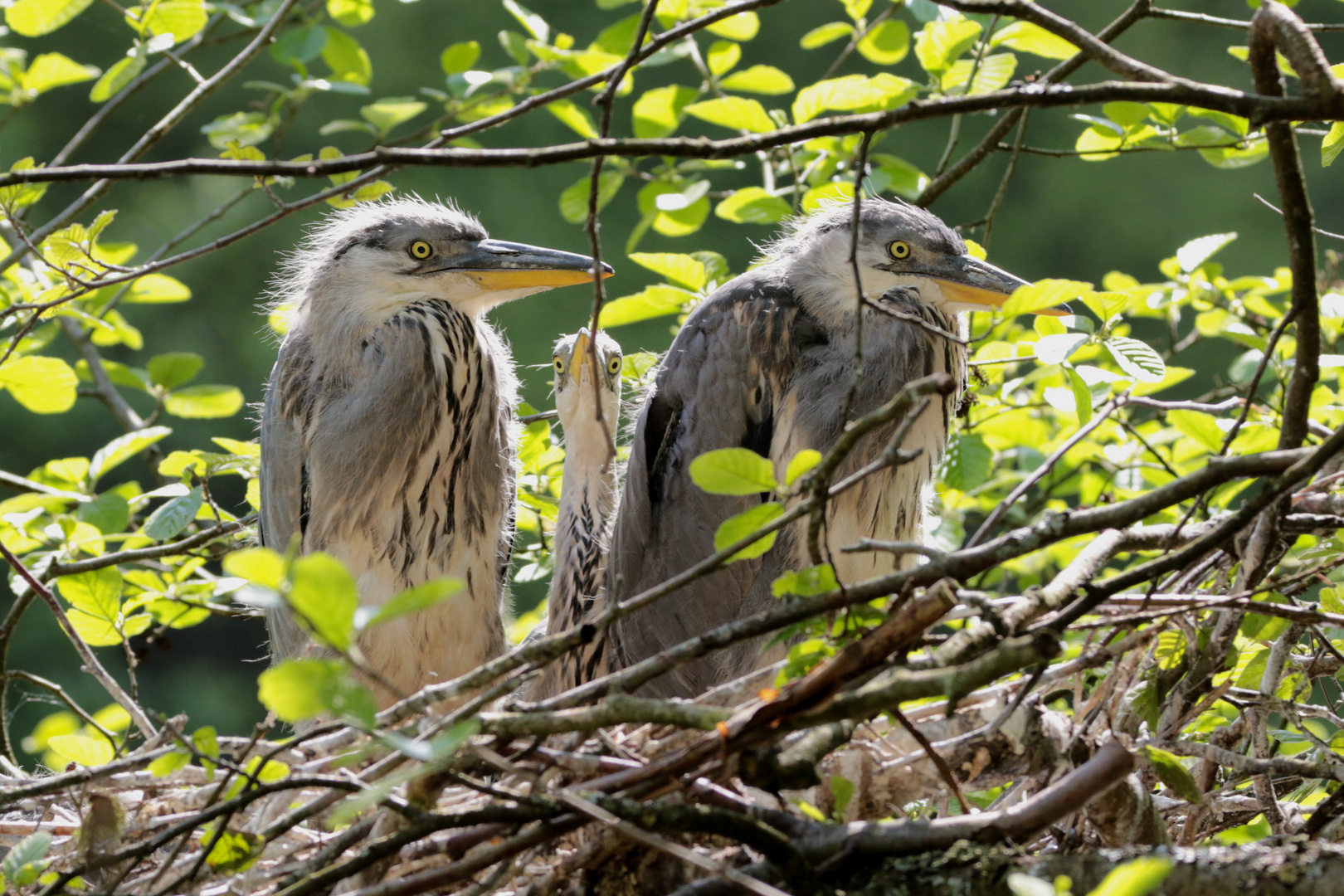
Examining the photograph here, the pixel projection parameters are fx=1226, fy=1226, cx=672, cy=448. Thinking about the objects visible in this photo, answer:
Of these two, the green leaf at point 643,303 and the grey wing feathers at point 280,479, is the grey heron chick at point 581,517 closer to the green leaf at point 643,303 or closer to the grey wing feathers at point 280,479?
the green leaf at point 643,303

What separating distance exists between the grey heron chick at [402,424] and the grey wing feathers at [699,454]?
278 millimetres

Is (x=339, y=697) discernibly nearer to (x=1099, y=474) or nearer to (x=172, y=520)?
(x=172, y=520)

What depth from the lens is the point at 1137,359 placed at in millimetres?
1558

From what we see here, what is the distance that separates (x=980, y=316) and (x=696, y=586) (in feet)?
2.41

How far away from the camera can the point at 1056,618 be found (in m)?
1.04

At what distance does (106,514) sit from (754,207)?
3.93 feet

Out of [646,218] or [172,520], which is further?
[646,218]

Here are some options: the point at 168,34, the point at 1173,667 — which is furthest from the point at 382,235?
the point at 1173,667

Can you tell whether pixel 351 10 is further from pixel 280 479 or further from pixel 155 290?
pixel 280 479

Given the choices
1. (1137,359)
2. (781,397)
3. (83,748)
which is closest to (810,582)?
(1137,359)

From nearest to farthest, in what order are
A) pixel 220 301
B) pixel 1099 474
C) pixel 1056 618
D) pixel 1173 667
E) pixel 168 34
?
pixel 1056 618 < pixel 1173 667 < pixel 168 34 < pixel 1099 474 < pixel 220 301

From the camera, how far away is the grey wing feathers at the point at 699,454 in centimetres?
196

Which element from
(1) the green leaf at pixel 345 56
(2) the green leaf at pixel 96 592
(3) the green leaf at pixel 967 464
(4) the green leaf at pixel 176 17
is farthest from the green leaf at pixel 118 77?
(3) the green leaf at pixel 967 464

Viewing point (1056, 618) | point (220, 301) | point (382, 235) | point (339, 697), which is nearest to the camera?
point (339, 697)
